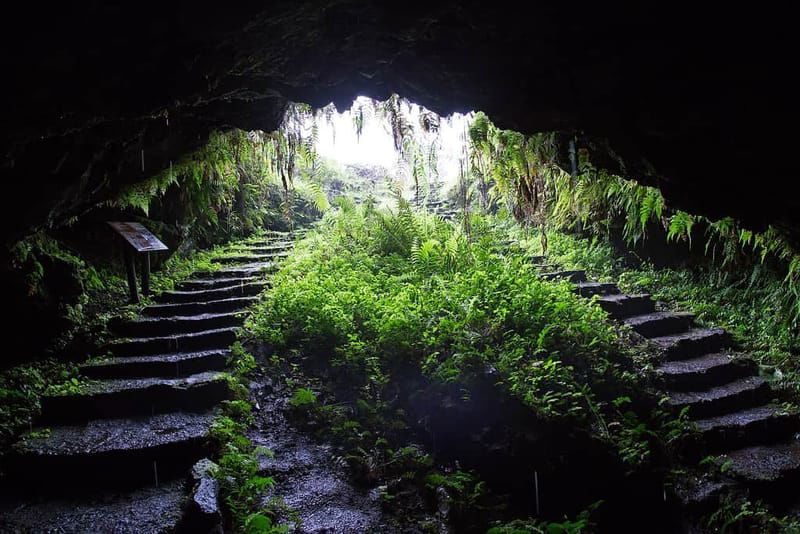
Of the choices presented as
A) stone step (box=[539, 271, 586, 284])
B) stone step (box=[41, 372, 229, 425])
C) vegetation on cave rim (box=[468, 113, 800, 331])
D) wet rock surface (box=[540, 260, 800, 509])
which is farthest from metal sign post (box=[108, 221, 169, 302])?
wet rock surface (box=[540, 260, 800, 509])

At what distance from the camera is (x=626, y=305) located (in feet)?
22.4

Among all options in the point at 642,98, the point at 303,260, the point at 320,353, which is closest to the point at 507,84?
the point at 642,98

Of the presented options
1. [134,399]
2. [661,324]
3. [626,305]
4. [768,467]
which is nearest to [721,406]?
[768,467]

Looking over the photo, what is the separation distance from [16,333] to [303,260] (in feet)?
15.3

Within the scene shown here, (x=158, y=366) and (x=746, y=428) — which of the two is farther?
(x=158, y=366)

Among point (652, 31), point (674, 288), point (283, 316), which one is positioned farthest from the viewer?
point (674, 288)

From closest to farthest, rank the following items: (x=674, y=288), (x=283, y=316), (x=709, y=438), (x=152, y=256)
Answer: (x=709, y=438)
(x=283, y=316)
(x=674, y=288)
(x=152, y=256)

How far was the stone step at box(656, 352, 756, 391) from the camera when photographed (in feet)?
17.6

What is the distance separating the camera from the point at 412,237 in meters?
9.24

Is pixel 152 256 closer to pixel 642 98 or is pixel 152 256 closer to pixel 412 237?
pixel 412 237

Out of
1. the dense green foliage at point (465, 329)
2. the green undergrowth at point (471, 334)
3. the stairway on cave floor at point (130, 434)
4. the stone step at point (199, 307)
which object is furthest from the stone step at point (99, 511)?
the stone step at point (199, 307)

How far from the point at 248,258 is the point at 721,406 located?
8442mm

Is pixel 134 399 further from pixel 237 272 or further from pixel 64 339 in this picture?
pixel 237 272

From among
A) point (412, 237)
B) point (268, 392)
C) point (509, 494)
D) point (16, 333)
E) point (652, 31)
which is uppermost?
point (652, 31)
